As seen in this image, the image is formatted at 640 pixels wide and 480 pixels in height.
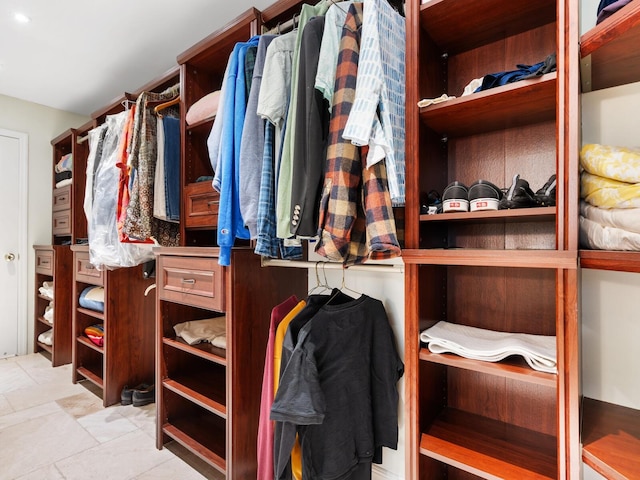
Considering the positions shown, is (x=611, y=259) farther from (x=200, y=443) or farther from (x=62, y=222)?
(x=62, y=222)

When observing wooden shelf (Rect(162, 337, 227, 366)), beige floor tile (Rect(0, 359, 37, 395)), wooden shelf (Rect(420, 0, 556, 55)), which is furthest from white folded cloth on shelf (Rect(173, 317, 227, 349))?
beige floor tile (Rect(0, 359, 37, 395))

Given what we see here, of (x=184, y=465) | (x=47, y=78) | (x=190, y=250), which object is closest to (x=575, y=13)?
(x=190, y=250)

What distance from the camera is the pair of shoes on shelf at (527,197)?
38.3 inches

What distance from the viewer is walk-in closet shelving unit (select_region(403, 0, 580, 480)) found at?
91cm

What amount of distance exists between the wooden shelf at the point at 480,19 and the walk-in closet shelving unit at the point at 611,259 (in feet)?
0.95

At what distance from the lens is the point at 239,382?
1.52 meters

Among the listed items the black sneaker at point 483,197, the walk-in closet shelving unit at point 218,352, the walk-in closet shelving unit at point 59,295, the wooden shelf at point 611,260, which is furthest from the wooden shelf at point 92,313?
the wooden shelf at point 611,260

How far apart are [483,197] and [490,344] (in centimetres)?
44

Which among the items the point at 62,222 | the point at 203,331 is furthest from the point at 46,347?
the point at 203,331

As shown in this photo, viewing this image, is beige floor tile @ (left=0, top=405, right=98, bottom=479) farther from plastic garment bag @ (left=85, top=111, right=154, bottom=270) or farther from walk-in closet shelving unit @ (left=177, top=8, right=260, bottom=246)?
walk-in closet shelving unit @ (left=177, top=8, right=260, bottom=246)

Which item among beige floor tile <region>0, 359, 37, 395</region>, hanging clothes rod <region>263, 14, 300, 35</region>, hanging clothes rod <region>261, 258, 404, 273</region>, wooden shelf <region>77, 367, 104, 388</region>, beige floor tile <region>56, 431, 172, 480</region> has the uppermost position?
hanging clothes rod <region>263, 14, 300, 35</region>

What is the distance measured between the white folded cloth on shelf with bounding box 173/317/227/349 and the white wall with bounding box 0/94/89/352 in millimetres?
2509

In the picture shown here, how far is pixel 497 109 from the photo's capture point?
1108 mm

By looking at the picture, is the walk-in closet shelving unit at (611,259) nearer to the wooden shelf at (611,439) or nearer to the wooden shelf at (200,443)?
the wooden shelf at (611,439)
